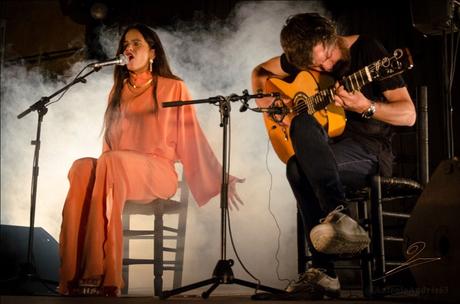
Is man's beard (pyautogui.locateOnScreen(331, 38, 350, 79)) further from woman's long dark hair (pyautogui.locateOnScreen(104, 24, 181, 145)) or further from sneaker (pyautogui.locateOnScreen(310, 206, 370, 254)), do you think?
woman's long dark hair (pyautogui.locateOnScreen(104, 24, 181, 145))

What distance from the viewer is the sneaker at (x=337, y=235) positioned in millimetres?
1725

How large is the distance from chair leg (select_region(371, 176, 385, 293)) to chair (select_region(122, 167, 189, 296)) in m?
1.28

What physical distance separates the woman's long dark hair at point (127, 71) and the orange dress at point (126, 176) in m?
0.05

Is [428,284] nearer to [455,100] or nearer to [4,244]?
[455,100]

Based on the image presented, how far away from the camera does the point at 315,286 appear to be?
6.07ft

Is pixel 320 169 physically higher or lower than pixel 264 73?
lower

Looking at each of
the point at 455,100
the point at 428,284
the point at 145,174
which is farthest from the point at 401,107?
the point at 145,174

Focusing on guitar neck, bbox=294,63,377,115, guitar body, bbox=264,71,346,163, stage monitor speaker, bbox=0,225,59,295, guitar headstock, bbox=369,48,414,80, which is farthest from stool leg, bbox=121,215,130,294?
guitar headstock, bbox=369,48,414,80

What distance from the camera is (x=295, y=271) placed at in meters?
3.34

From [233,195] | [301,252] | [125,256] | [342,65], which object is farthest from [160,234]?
[342,65]

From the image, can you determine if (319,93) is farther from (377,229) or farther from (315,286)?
(315,286)

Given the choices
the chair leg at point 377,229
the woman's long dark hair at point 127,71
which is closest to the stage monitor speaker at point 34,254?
the woman's long dark hair at point 127,71

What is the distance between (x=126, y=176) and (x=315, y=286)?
1475mm

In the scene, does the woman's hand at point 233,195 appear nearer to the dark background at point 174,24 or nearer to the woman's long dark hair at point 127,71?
the woman's long dark hair at point 127,71
